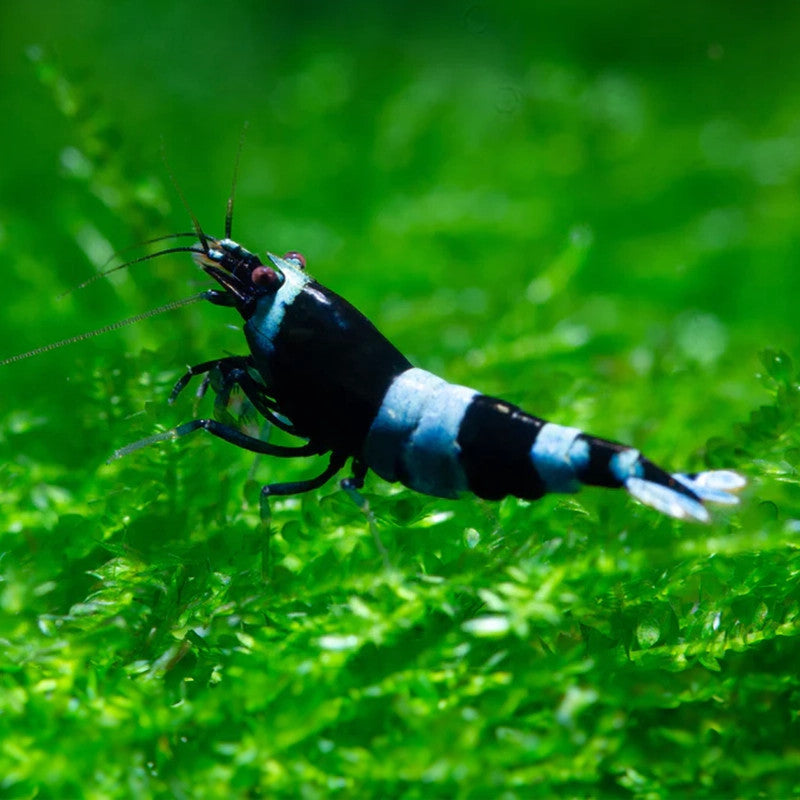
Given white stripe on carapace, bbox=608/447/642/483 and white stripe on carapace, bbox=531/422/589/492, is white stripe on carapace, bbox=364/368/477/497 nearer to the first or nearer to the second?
white stripe on carapace, bbox=531/422/589/492

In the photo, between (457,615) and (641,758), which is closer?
(641,758)

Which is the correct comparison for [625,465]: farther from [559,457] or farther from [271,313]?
[271,313]

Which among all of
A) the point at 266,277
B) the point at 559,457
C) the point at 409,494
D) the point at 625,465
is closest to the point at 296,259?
the point at 266,277

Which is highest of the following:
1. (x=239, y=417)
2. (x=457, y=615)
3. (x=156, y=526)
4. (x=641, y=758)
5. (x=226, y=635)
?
(x=239, y=417)

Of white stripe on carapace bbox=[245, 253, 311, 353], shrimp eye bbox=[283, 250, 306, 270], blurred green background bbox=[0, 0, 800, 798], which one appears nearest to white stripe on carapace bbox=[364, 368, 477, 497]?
blurred green background bbox=[0, 0, 800, 798]

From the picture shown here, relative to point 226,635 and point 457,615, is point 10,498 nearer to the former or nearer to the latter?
point 226,635

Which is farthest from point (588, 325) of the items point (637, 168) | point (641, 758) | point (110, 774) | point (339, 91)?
point (110, 774)

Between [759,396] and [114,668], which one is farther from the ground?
[114,668]
